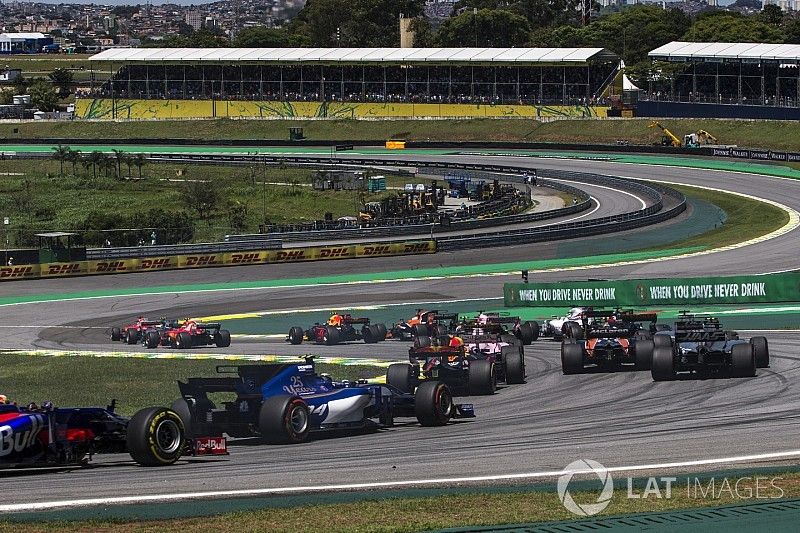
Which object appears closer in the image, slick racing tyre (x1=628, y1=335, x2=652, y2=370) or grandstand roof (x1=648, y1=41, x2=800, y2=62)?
slick racing tyre (x1=628, y1=335, x2=652, y2=370)

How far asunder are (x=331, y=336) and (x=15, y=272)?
21765 mm

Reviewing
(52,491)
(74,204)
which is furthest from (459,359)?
(74,204)

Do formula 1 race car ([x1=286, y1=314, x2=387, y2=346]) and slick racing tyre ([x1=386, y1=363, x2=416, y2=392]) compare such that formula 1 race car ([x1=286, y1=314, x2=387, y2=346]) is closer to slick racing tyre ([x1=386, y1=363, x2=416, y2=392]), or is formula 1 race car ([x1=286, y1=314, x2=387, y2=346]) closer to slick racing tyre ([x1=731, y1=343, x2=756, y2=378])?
slick racing tyre ([x1=386, y1=363, x2=416, y2=392])

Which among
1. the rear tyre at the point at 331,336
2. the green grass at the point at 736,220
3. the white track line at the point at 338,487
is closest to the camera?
the white track line at the point at 338,487

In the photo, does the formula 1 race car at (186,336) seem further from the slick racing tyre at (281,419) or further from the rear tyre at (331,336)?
the slick racing tyre at (281,419)

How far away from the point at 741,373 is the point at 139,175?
7491 cm

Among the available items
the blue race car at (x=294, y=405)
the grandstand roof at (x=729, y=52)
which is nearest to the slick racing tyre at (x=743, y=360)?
the blue race car at (x=294, y=405)

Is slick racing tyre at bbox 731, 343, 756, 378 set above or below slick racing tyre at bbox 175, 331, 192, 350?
above

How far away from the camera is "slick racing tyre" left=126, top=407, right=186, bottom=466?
18453 mm

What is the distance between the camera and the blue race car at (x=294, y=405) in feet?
68.0

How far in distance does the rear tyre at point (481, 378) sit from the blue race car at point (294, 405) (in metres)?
3.09

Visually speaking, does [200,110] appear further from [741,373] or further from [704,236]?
[741,373]

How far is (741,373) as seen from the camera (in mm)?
27641

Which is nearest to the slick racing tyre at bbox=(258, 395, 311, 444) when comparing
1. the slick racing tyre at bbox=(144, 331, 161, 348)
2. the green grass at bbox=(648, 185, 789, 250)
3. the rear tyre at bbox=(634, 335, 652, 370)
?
the rear tyre at bbox=(634, 335, 652, 370)
